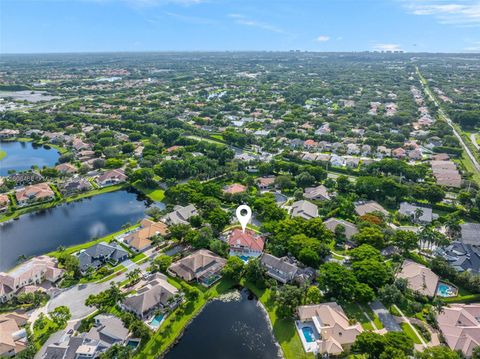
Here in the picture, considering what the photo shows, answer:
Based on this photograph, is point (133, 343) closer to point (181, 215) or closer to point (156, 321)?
point (156, 321)

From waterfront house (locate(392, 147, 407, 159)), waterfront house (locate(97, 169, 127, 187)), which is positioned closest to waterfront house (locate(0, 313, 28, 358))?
waterfront house (locate(97, 169, 127, 187))

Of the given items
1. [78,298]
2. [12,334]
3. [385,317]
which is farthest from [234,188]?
[12,334]

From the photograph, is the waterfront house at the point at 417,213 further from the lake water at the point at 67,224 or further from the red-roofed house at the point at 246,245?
the lake water at the point at 67,224

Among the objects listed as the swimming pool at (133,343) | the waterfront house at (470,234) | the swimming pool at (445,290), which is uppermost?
the waterfront house at (470,234)

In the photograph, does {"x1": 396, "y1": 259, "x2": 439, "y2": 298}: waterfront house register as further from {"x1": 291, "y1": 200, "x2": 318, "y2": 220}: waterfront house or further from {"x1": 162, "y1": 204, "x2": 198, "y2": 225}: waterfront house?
{"x1": 162, "y1": 204, "x2": 198, "y2": 225}: waterfront house

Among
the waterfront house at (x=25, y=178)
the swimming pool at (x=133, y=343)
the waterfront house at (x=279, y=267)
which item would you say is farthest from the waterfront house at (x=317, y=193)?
the waterfront house at (x=25, y=178)

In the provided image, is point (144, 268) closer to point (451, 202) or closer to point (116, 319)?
point (116, 319)
